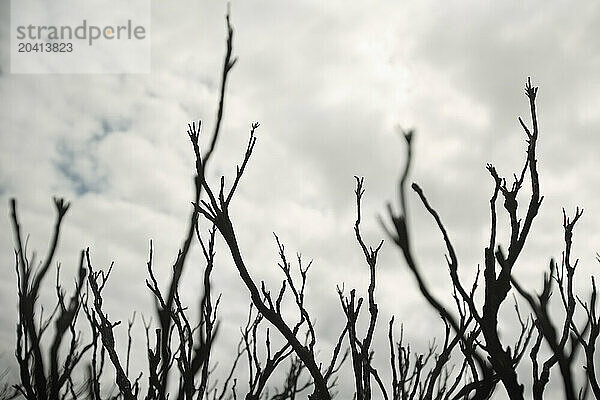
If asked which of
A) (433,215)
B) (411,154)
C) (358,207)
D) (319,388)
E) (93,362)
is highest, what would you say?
(358,207)

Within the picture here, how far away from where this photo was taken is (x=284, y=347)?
5.71 feet

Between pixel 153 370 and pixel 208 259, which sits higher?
pixel 208 259

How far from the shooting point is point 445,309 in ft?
3.26

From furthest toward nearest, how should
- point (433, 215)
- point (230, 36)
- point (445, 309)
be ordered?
point (230, 36) < point (433, 215) < point (445, 309)

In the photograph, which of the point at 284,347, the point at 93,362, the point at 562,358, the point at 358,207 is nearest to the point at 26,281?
the point at 93,362

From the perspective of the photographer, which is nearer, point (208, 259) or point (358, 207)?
point (208, 259)

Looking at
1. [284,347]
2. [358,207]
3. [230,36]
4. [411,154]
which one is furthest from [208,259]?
[411,154]

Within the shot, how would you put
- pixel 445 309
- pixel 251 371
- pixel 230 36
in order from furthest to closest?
pixel 251 371 < pixel 230 36 < pixel 445 309

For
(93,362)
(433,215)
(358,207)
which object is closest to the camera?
(433,215)

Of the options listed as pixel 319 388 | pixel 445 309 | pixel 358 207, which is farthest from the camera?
pixel 358 207

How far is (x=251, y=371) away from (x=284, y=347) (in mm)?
481

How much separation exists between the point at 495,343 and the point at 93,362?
151cm

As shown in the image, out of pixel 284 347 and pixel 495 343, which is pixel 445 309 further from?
pixel 284 347

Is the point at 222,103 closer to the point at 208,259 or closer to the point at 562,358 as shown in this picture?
the point at 208,259
